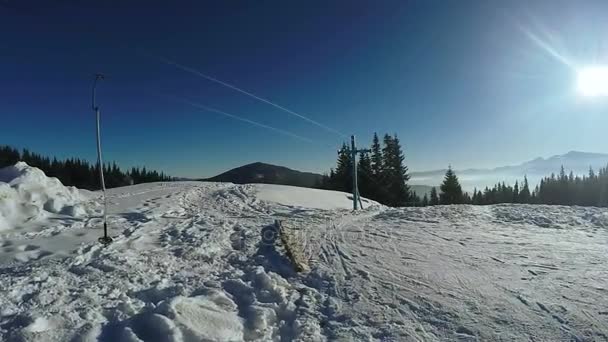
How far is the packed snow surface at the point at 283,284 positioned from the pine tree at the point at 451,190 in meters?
36.1

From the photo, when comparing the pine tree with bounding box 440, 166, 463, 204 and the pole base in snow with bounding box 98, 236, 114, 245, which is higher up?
the pine tree with bounding box 440, 166, 463, 204

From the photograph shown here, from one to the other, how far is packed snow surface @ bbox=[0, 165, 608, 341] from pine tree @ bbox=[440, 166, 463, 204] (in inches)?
1421

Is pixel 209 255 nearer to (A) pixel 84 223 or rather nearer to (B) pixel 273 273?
(B) pixel 273 273

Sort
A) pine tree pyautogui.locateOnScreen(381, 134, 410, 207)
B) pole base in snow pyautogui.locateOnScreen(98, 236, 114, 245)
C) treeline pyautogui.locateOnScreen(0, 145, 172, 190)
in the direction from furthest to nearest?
treeline pyautogui.locateOnScreen(0, 145, 172, 190), pine tree pyautogui.locateOnScreen(381, 134, 410, 207), pole base in snow pyautogui.locateOnScreen(98, 236, 114, 245)

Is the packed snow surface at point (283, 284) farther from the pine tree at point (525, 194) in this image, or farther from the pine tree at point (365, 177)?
the pine tree at point (525, 194)

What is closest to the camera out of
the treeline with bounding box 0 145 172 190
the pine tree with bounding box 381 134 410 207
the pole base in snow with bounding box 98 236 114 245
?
the pole base in snow with bounding box 98 236 114 245

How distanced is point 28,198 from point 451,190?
46083 millimetres

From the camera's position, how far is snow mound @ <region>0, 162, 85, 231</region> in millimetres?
8111

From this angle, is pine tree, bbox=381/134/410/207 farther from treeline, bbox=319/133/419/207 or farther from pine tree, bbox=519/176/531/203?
pine tree, bbox=519/176/531/203

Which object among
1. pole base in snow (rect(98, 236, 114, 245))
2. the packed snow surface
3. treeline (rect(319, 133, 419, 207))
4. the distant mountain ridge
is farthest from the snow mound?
the distant mountain ridge

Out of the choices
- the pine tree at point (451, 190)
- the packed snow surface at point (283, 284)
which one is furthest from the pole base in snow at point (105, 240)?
the pine tree at point (451, 190)

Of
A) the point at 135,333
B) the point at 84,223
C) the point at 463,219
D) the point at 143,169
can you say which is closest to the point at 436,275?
the point at 135,333

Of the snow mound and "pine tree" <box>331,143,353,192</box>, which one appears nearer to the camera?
the snow mound

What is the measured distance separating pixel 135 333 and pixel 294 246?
4685 mm
